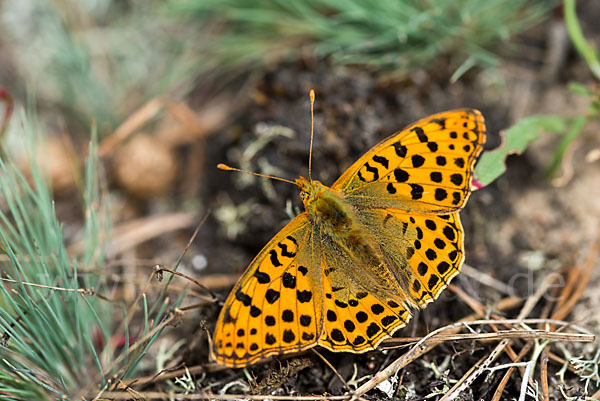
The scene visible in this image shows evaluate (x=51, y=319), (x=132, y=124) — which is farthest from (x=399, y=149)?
(x=132, y=124)

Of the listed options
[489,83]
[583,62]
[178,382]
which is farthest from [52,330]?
[583,62]

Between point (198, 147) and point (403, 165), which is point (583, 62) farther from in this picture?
point (198, 147)

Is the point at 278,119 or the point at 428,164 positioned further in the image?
the point at 278,119

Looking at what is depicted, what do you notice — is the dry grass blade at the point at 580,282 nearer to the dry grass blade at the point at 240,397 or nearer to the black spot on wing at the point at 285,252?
the dry grass blade at the point at 240,397

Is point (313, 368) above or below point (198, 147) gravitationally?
below

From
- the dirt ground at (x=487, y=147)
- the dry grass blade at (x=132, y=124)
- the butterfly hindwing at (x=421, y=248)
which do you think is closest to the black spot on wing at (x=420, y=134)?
the butterfly hindwing at (x=421, y=248)

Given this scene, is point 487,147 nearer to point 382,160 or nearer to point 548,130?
point 548,130
